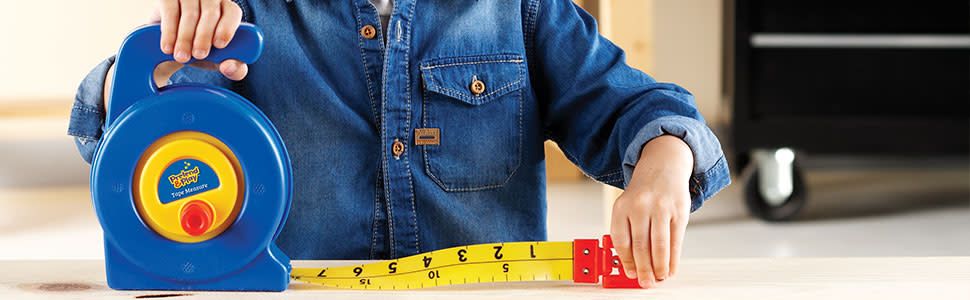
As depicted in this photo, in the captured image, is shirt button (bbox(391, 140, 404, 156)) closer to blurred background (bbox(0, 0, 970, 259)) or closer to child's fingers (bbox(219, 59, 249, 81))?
child's fingers (bbox(219, 59, 249, 81))

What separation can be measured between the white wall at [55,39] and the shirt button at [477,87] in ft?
9.01

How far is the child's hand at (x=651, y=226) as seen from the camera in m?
0.65

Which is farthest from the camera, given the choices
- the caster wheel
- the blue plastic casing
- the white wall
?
the white wall

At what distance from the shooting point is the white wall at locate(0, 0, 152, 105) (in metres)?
3.38

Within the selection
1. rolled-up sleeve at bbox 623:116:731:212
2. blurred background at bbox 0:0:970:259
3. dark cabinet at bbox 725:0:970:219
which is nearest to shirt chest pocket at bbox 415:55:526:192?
rolled-up sleeve at bbox 623:116:731:212

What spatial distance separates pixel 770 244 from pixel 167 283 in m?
2.07

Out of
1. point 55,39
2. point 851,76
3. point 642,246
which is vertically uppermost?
point 642,246

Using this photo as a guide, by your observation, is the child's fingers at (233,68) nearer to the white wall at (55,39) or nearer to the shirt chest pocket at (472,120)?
the shirt chest pocket at (472,120)

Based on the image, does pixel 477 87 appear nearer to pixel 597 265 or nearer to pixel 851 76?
pixel 597 265

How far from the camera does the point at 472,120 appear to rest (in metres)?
0.99

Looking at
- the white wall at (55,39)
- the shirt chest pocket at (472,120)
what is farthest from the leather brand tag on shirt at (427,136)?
the white wall at (55,39)

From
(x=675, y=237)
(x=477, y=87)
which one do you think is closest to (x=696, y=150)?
(x=675, y=237)

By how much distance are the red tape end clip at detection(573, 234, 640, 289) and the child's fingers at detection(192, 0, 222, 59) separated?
13.0 inches

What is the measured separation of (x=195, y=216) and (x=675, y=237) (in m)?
0.36
